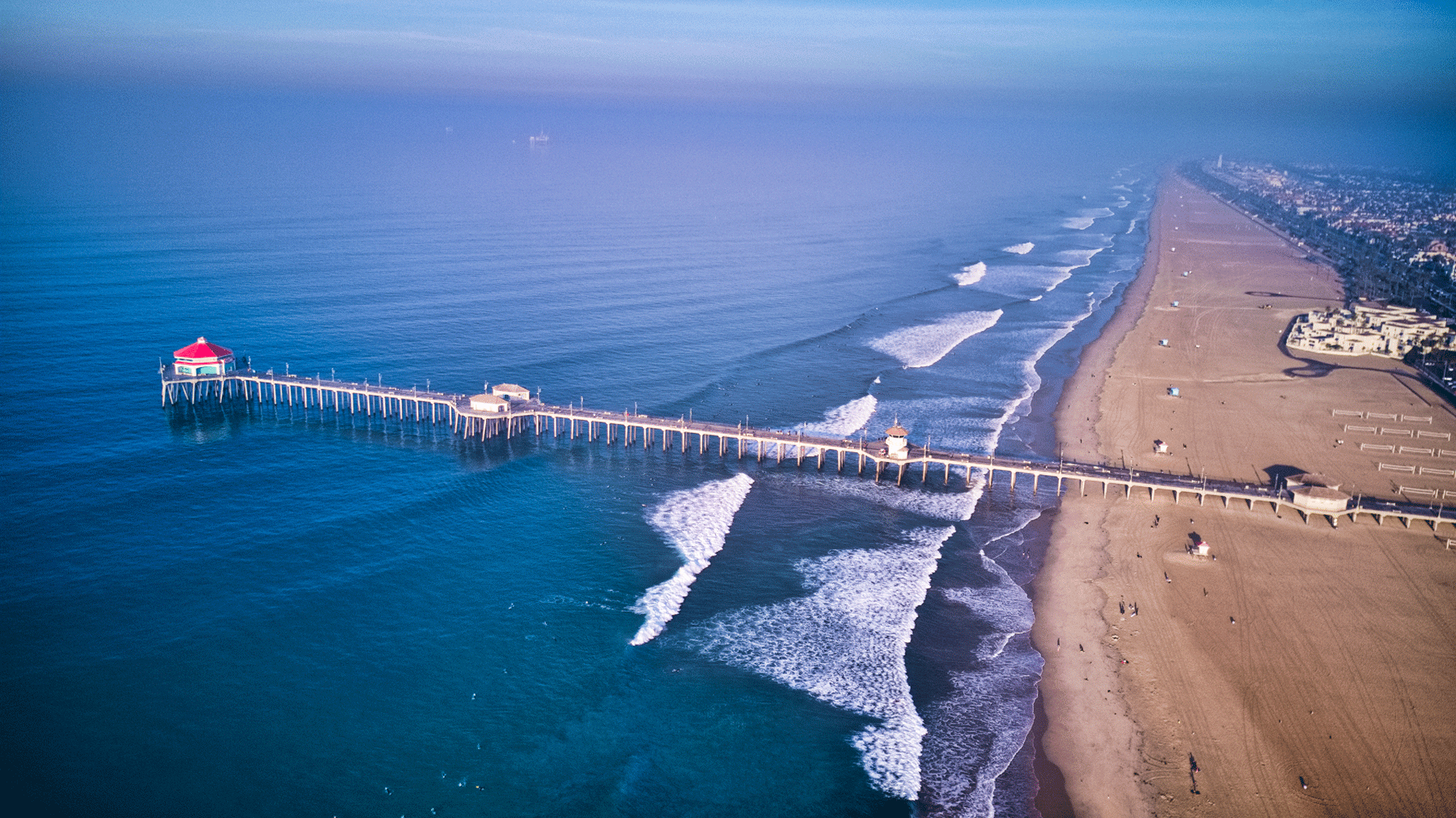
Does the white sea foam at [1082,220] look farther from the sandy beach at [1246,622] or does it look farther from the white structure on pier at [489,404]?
the white structure on pier at [489,404]

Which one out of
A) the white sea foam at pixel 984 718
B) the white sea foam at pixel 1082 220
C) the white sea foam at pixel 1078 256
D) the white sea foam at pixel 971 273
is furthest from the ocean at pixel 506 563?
the white sea foam at pixel 1082 220

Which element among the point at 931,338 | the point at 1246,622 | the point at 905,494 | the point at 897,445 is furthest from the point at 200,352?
the point at 1246,622

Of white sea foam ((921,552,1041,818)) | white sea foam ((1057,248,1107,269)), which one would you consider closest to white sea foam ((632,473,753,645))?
white sea foam ((921,552,1041,818))

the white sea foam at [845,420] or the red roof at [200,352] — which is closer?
the white sea foam at [845,420]

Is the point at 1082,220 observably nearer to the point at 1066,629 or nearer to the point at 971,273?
the point at 971,273

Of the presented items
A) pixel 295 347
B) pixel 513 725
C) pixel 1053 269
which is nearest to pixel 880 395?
pixel 513 725

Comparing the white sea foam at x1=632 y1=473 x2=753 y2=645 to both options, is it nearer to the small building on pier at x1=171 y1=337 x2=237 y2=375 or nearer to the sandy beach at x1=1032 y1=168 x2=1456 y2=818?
the sandy beach at x1=1032 y1=168 x2=1456 y2=818

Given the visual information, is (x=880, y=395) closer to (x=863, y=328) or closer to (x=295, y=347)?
(x=863, y=328)
